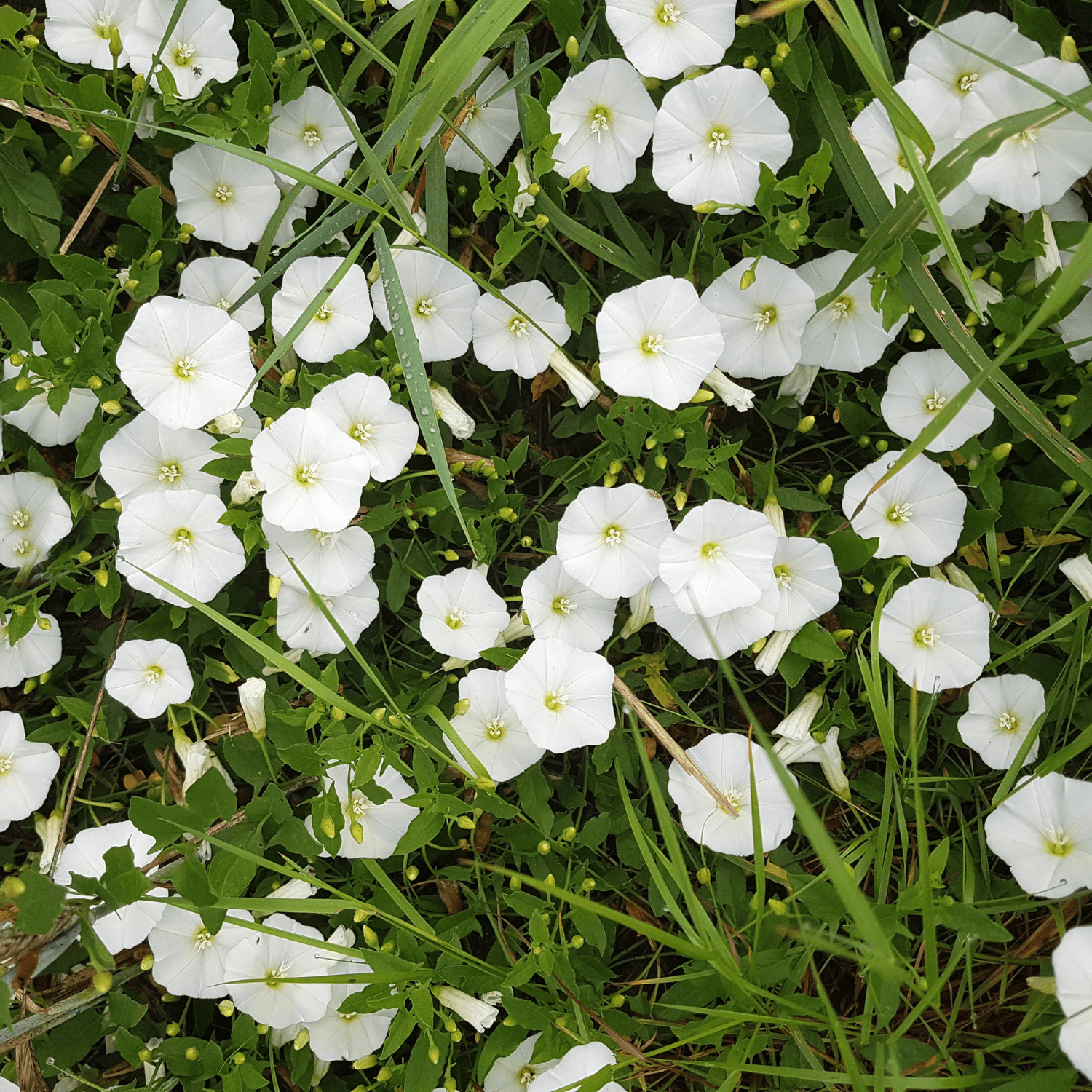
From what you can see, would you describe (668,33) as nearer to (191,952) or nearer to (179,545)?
(179,545)

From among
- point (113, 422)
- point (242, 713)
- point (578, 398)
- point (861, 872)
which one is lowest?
point (242, 713)

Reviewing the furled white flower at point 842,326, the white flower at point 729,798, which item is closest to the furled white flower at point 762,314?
the furled white flower at point 842,326

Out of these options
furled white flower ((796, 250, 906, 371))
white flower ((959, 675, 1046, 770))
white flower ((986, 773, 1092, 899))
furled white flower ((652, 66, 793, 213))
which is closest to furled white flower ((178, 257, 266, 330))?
furled white flower ((652, 66, 793, 213))

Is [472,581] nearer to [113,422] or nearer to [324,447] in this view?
[324,447]

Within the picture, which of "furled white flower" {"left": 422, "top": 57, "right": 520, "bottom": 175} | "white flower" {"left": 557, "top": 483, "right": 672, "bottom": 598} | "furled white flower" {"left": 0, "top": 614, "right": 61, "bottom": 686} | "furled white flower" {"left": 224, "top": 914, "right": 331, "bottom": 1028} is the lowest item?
"furled white flower" {"left": 224, "top": 914, "right": 331, "bottom": 1028}

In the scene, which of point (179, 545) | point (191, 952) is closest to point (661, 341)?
point (179, 545)

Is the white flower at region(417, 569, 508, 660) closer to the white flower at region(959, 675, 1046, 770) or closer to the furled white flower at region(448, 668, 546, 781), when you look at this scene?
the furled white flower at region(448, 668, 546, 781)

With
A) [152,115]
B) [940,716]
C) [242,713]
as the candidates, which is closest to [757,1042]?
[940,716]
